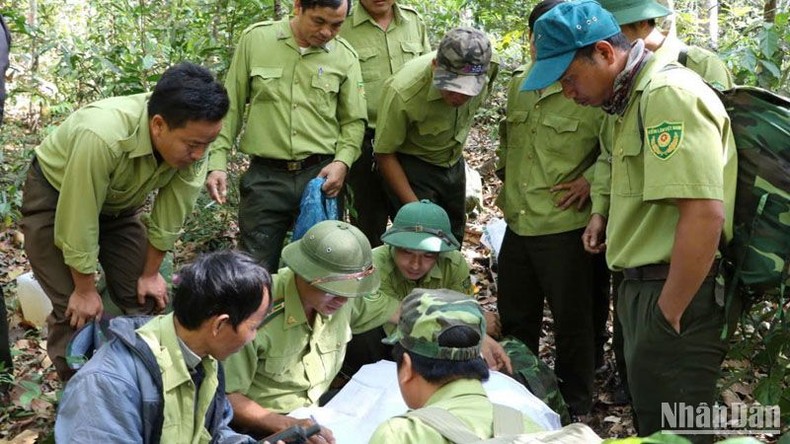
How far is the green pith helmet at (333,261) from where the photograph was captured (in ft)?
11.5

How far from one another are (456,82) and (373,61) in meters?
1.00

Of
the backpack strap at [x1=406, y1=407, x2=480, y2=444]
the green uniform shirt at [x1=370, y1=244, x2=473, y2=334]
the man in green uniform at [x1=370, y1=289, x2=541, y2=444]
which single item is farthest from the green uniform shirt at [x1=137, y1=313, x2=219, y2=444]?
the green uniform shirt at [x1=370, y1=244, x2=473, y2=334]

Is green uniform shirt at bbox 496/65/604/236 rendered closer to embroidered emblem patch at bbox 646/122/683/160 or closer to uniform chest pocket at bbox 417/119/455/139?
uniform chest pocket at bbox 417/119/455/139

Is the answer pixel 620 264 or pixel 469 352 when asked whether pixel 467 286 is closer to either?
pixel 620 264

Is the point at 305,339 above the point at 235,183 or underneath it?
above

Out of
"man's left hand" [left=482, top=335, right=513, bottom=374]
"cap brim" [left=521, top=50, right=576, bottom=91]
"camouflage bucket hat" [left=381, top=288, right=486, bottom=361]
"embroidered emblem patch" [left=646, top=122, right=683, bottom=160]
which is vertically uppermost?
"cap brim" [left=521, top=50, right=576, bottom=91]

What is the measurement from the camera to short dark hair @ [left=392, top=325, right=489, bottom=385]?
7.88 ft

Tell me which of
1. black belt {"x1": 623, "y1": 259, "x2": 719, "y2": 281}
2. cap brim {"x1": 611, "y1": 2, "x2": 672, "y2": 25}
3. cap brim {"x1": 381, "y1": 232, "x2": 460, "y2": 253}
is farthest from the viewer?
cap brim {"x1": 381, "y1": 232, "x2": 460, "y2": 253}

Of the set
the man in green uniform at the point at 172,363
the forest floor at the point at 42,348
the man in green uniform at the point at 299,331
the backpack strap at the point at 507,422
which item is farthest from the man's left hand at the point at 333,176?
the backpack strap at the point at 507,422

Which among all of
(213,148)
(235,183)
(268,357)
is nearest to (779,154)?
(268,357)

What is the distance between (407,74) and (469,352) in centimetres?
239

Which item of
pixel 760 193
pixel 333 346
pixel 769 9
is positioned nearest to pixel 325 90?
pixel 333 346

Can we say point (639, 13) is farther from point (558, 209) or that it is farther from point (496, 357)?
point (496, 357)

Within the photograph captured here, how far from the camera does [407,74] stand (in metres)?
4.48
